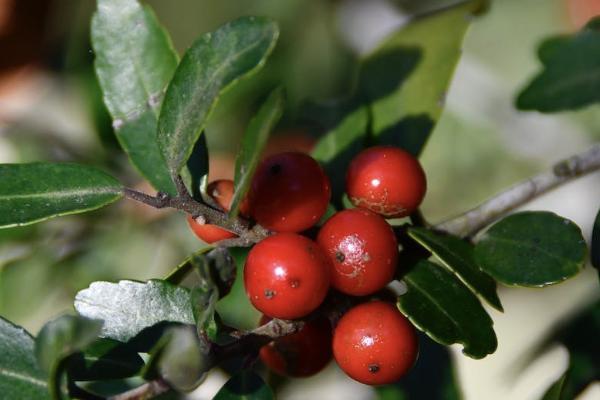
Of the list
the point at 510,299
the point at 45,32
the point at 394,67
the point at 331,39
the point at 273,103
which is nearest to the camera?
the point at 273,103

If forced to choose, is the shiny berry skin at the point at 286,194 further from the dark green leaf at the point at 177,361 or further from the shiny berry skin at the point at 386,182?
the dark green leaf at the point at 177,361

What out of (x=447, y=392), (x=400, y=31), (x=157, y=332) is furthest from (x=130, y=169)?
(x=157, y=332)

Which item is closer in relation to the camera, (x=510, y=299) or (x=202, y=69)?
(x=202, y=69)

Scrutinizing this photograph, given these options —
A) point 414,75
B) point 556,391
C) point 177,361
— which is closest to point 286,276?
point 177,361

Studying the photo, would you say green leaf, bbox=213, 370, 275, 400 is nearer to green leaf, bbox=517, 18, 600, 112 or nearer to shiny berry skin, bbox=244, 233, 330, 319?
shiny berry skin, bbox=244, 233, 330, 319

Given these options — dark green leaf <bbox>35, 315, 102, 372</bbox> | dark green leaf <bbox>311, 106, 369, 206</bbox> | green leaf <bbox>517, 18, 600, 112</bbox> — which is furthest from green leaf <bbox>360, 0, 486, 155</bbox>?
dark green leaf <bbox>35, 315, 102, 372</bbox>

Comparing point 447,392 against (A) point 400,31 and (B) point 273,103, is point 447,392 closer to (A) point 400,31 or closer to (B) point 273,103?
(A) point 400,31

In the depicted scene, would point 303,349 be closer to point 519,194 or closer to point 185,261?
point 185,261

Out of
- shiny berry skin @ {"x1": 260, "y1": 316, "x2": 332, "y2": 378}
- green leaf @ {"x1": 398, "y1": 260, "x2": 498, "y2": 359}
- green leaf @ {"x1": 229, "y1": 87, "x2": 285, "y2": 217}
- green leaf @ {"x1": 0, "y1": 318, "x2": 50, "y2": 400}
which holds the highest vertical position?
green leaf @ {"x1": 229, "y1": 87, "x2": 285, "y2": 217}

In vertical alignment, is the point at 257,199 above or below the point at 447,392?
above
